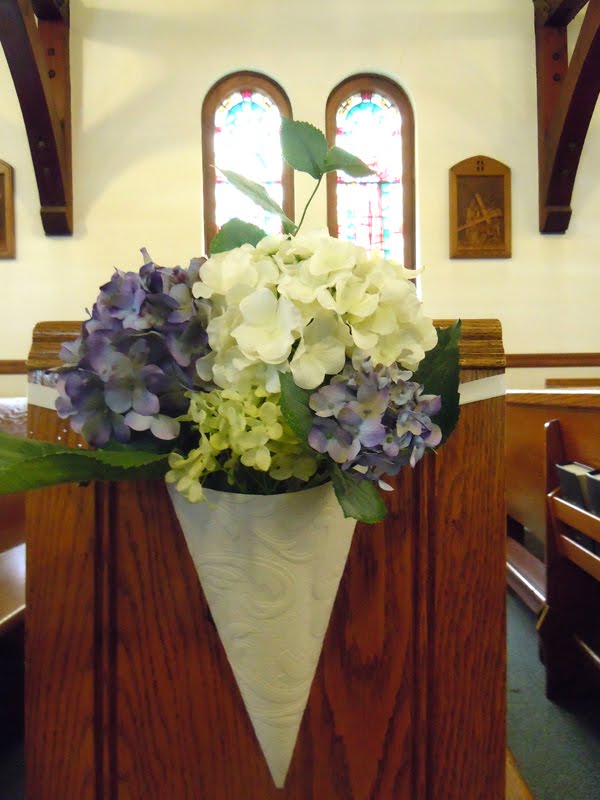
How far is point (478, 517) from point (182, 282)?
Result: 17.0 inches

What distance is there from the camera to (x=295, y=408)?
38 cm

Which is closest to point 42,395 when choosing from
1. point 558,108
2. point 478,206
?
point 478,206

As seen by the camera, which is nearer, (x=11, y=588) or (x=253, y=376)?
(x=253, y=376)

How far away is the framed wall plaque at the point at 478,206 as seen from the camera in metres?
4.04

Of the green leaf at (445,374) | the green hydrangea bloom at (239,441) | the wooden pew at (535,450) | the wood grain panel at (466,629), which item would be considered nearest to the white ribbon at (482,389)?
the wood grain panel at (466,629)

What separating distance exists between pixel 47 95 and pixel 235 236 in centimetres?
386

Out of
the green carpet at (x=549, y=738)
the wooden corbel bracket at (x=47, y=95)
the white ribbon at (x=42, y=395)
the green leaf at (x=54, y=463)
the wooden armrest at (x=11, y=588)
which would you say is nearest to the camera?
the green leaf at (x=54, y=463)

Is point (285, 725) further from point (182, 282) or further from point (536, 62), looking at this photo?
point (536, 62)

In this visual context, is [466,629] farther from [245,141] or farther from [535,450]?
[245,141]

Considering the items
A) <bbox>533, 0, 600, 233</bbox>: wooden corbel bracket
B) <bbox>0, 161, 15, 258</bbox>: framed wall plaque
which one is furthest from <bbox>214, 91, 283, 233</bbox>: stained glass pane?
<bbox>533, 0, 600, 233</bbox>: wooden corbel bracket

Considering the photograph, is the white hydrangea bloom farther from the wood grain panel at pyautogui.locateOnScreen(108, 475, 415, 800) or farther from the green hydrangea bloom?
the wood grain panel at pyautogui.locateOnScreen(108, 475, 415, 800)

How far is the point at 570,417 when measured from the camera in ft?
5.53

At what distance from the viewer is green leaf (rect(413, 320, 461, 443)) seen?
47 cm

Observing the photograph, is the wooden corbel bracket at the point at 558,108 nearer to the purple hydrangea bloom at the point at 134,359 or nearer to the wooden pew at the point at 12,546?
the wooden pew at the point at 12,546
